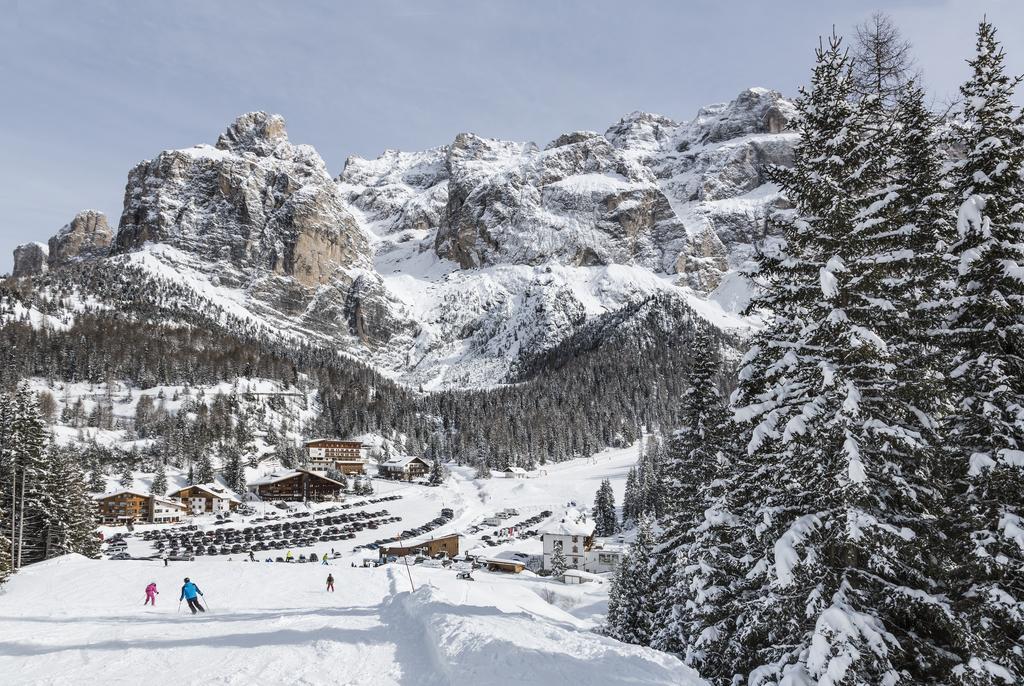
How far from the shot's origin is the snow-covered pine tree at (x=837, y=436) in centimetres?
1078

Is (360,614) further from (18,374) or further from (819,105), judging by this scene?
(18,374)

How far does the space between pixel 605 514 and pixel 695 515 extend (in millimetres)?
81754

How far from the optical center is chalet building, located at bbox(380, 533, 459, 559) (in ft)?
241

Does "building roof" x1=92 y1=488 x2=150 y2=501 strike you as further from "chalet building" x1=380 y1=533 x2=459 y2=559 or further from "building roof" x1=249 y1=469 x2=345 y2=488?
"chalet building" x1=380 y1=533 x2=459 y2=559

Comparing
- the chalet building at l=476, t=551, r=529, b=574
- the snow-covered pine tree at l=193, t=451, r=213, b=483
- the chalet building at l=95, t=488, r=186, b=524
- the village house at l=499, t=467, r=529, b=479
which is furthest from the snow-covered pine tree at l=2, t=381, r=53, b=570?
the village house at l=499, t=467, r=529, b=479

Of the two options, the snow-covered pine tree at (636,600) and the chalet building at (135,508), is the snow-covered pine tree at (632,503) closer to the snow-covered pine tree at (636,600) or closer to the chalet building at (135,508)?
the snow-covered pine tree at (636,600)

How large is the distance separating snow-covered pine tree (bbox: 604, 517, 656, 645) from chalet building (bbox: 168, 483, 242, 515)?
87.3 m

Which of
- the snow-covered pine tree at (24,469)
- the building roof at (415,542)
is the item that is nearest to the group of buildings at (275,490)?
the building roof at (415,542)

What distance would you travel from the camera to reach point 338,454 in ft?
479

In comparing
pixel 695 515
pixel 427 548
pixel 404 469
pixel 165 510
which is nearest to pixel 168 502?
pixel 165 510

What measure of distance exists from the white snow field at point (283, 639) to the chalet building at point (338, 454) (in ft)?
352

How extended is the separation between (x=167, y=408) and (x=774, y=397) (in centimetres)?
17377

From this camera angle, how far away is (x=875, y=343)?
1155cm

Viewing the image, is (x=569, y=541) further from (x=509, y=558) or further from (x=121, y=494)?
(x=121, y=494)
